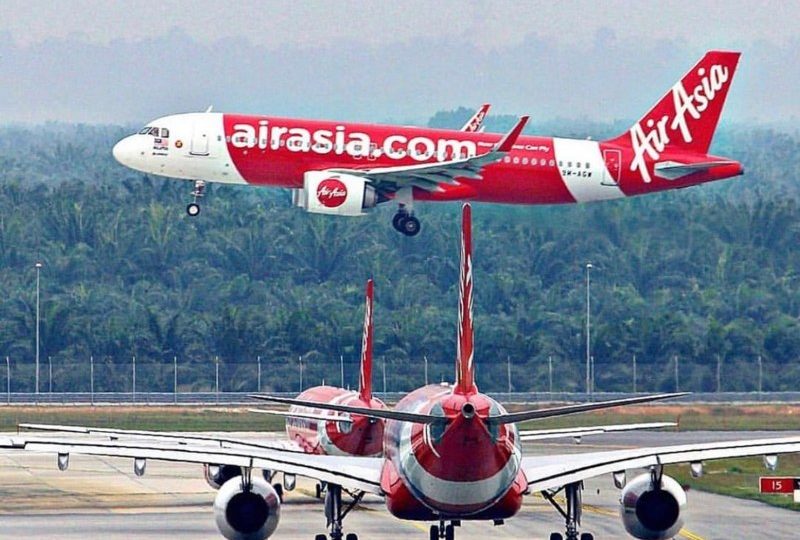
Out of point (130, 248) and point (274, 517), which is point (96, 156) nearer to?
point (130, 248)

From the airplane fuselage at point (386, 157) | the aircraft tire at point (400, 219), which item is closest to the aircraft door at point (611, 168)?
the airplane fuselage at point (386, 157)

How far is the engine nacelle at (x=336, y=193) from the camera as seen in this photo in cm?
6950

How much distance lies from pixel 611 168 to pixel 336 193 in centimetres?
995

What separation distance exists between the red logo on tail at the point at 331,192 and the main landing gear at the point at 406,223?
3106 millimetres

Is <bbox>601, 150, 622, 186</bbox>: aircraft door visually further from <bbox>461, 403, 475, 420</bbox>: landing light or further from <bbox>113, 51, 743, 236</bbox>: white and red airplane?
<bbox>461, 403, 475, 420</bbox>: landing light

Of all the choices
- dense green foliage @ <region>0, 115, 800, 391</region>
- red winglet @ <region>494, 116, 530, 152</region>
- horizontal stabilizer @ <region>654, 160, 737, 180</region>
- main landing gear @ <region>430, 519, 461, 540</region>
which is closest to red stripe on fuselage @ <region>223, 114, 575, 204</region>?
horizontal stabilizer @ <region>654, 160, 737, 180</region>

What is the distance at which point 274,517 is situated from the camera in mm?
29406

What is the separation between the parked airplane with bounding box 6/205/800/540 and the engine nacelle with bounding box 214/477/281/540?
0.01 meters

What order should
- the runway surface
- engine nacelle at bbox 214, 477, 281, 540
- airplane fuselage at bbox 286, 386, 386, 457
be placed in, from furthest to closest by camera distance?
airplane fuselage at bbox 286, 386, 386, 457 < the runway surface < engine nacelle at bbox 214, 477, 281, 540

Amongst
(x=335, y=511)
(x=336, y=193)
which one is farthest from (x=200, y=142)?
(x=335, y=511)

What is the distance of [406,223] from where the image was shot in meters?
71.9

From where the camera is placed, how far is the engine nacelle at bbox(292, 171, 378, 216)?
69.5m

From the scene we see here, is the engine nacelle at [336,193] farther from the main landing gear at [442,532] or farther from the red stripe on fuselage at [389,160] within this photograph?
the main landing gear at [442,532]

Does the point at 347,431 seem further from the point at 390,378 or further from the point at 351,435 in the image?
the point at 390,378
